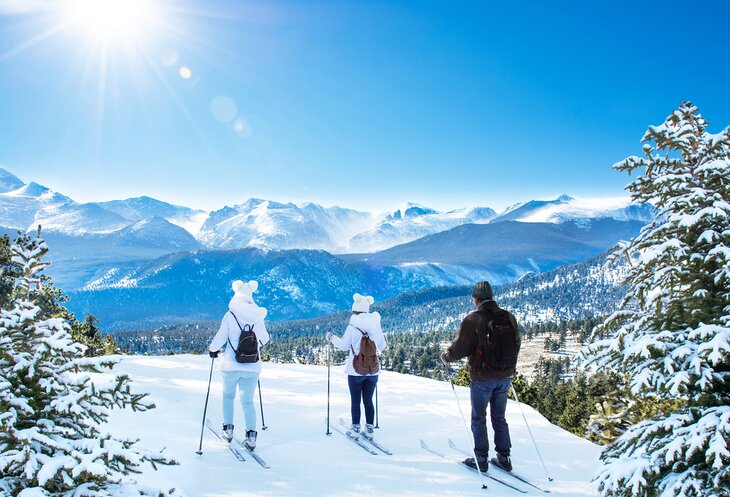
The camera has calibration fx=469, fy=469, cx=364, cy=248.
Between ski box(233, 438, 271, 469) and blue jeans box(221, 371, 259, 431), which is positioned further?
blue jeans box(221, 371, 259, 431)

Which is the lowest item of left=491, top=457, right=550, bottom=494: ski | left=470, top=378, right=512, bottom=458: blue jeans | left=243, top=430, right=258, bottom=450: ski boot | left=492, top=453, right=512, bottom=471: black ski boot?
left=491, top=457, right=550, bottom=494: ski

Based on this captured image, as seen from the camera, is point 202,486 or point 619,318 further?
point 202,486

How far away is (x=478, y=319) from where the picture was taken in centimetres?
726

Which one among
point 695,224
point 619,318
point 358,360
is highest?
point 695,224

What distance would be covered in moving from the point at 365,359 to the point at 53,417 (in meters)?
5.64

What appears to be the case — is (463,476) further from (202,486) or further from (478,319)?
(202,486)

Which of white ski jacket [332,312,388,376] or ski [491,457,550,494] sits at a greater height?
white ski jacket [332,312,388,376]

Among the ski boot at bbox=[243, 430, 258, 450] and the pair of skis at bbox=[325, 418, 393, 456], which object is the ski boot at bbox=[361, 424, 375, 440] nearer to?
the pair of skis at bbox=[325, 418, 393, 456]

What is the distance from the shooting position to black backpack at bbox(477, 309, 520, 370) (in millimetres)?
7215

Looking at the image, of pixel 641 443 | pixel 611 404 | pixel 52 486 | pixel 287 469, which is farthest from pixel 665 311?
pixel 52 486

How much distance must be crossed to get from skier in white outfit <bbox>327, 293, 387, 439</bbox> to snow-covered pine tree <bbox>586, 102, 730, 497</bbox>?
4146 millimetres

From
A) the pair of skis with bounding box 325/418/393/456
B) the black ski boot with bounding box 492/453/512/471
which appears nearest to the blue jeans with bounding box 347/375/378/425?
the pair of skis with bounding box 325/418/393/456

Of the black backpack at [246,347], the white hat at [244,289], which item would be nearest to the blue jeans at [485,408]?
the black backpack at [246,347]

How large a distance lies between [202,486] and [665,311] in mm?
6483
